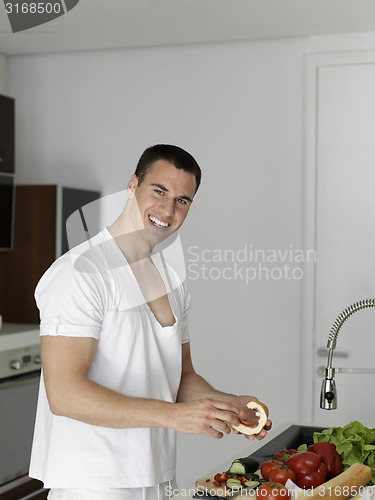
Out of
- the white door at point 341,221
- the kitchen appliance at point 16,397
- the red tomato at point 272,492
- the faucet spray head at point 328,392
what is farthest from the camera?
the white door at point 341,221

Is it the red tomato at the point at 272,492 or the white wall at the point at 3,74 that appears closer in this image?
the red tomato at the point at 272,492

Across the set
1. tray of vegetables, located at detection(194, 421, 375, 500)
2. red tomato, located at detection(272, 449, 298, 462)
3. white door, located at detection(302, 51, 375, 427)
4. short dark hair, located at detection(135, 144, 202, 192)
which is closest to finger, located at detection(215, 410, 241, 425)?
tray of vegetables, located at detection(194, 421, 375, 500)

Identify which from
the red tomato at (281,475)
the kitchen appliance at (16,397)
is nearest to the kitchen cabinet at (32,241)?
the kitchen appliance at (16,397)

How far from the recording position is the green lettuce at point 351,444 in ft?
5.68

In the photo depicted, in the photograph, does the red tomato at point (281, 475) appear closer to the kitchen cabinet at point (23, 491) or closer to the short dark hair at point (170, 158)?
the short dark hair at point (170, 158)

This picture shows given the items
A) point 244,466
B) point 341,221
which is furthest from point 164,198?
point 341,221

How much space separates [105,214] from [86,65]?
76 centimetres

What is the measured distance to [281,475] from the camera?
149 cm

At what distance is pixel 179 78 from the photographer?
346 cm

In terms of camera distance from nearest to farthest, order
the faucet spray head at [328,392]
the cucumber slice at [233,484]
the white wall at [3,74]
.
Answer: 1. the cucumber slice at [233,484]
2. the faucet spray head at [328,392]
3. the white wall at [3,74]

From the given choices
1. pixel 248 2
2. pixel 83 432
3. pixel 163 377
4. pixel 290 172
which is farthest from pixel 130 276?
pixel 290 172

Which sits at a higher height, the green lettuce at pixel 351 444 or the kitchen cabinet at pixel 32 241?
the kitchen cabinet at pixel 32 241

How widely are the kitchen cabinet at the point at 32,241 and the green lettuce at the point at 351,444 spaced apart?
1.74 metres

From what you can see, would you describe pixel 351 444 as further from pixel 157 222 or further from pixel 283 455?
pixel 157 222
